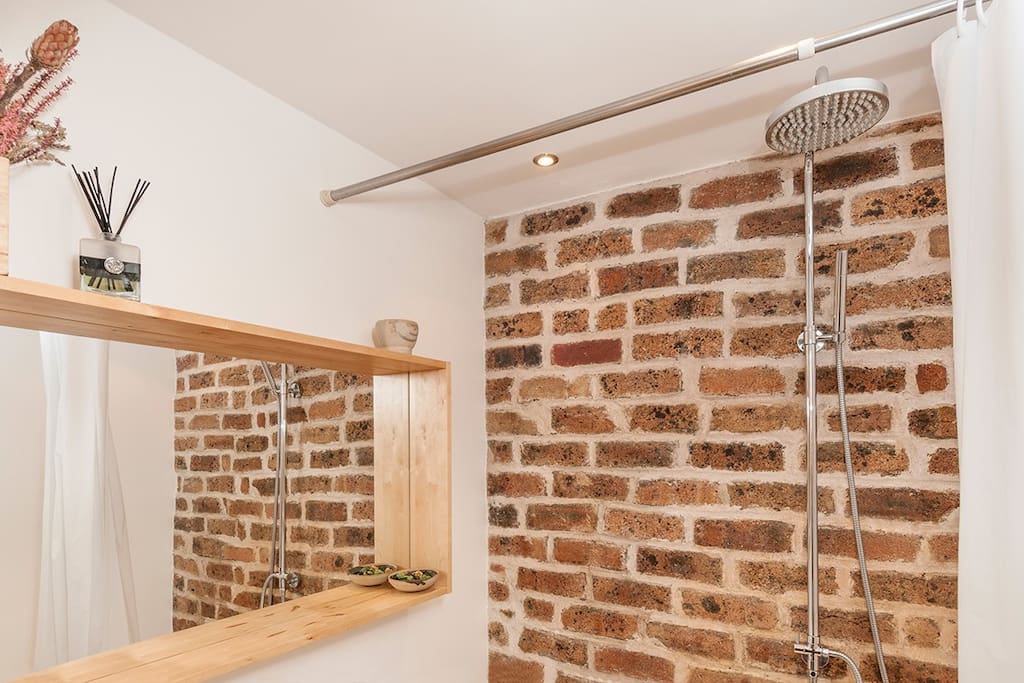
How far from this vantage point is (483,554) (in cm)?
211

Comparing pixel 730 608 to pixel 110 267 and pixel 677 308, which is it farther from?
pixel 110 267

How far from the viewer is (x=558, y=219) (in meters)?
2.10

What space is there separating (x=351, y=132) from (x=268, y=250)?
421mm

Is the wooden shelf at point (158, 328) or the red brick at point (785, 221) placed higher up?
the red brick at point (785, 221)

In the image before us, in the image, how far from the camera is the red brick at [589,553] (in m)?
1.88

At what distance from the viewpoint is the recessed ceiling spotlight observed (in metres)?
1.77

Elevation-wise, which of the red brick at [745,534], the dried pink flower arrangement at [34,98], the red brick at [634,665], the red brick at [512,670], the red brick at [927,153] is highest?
the red brick at [927,153]

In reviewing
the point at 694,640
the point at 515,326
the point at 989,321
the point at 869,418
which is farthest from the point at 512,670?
the point at 989,321

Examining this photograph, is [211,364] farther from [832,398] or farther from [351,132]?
[832,398]

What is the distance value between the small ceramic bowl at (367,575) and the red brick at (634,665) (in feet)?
2.32

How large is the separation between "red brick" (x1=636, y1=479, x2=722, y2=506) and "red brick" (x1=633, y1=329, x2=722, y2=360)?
353 mm

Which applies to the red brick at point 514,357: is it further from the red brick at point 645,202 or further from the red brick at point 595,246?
the red brick at point 645,202

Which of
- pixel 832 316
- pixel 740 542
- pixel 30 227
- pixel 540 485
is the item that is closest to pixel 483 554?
pixel 540 485

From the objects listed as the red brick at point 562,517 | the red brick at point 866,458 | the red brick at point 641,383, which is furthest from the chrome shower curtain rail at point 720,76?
the red brick at point 562,517
